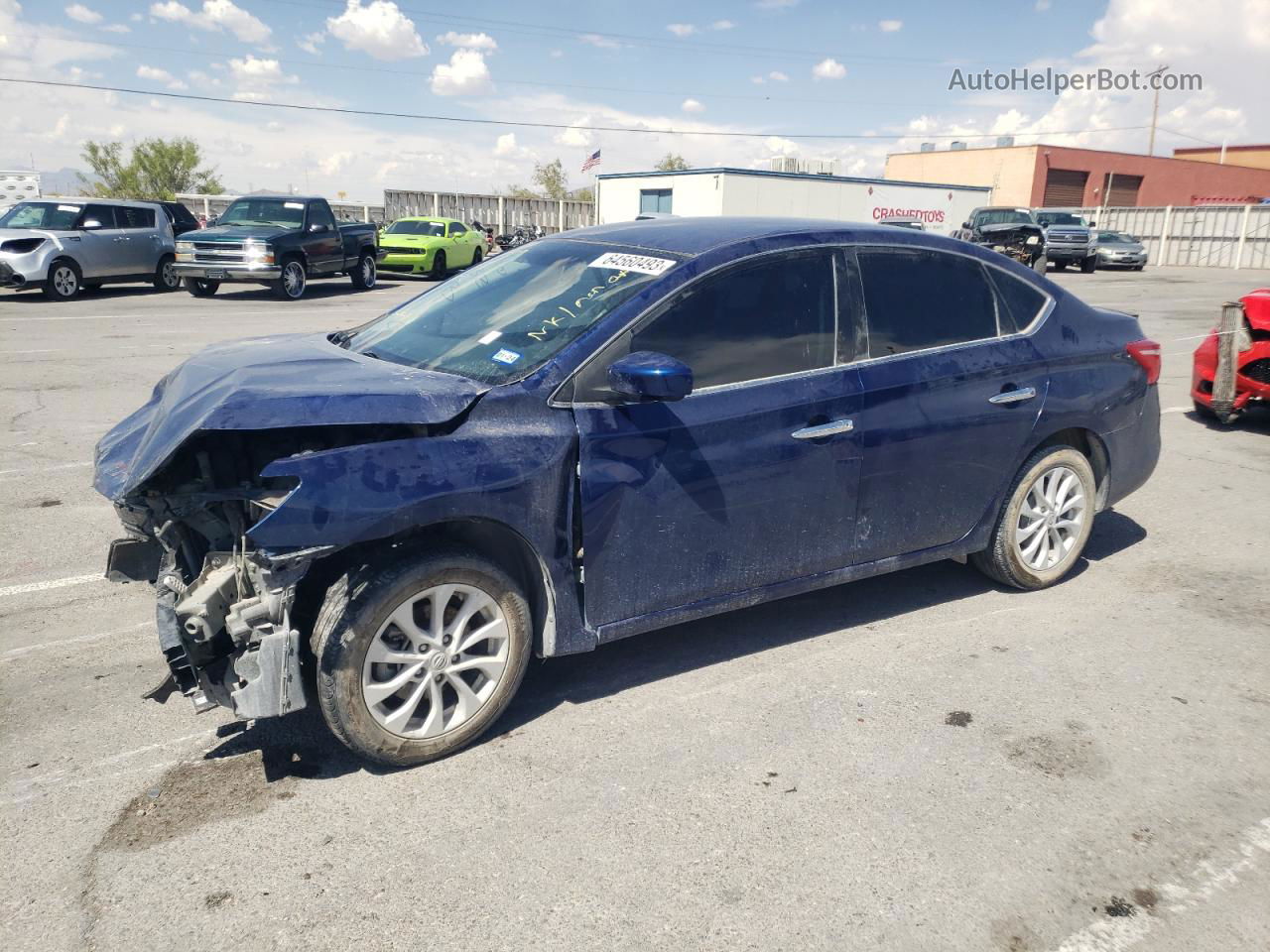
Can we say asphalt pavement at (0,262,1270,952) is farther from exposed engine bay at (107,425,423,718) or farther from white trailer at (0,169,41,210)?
white trailer at (0,169,41,210)

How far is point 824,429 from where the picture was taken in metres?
3.89

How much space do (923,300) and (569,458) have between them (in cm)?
195

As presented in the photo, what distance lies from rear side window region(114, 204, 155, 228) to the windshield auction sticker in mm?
18864

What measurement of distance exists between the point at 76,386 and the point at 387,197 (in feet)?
118

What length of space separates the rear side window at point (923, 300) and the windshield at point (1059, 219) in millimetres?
31955

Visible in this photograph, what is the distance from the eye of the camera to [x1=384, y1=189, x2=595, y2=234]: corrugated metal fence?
41.9m

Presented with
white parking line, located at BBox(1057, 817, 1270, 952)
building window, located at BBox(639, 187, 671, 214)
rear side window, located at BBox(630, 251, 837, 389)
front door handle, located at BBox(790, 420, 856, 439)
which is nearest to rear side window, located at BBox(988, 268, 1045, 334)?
rear side window, located at BBox(630, 251, 837, 389)

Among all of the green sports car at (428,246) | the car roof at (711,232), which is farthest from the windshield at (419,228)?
the car roof at (711,232)

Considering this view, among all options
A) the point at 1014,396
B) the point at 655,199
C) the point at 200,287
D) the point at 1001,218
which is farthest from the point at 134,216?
the point at 1001,218

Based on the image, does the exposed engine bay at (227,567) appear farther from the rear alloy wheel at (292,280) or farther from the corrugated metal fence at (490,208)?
the corrugated metal fence at (490,208)

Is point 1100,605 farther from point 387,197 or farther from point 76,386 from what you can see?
point 387,197

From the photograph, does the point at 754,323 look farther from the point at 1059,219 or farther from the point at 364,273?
the point at 1059,219

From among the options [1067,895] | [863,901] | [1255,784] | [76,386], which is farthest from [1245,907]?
[76,386]

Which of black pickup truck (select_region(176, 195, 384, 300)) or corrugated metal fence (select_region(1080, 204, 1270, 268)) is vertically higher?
corrugated metal fence (select_region(1080, 204, 1270, 268))
